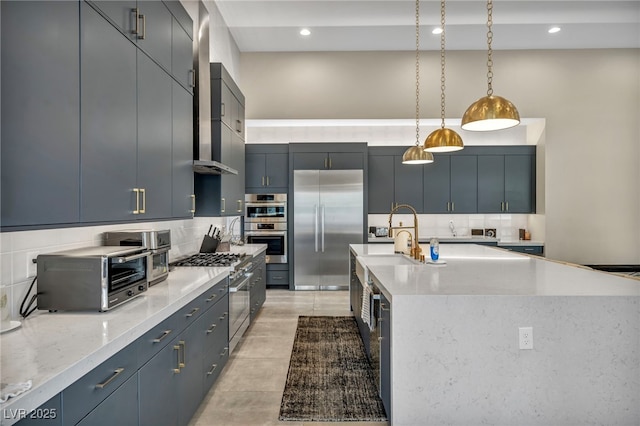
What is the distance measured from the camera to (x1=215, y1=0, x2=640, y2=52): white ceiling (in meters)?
4.56

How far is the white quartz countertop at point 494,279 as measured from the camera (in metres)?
1.89

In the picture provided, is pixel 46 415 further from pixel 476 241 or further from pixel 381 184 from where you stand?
pixel 476 241

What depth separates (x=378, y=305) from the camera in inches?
93.0

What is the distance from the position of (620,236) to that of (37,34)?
7481 mm

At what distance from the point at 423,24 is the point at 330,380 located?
4858 mm

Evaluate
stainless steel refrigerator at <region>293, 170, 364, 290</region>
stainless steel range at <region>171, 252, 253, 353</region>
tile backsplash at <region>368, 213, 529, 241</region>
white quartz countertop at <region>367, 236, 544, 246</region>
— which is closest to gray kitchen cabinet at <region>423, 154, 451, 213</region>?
tile backsplash at <region>368, 213, 529, 241</region>

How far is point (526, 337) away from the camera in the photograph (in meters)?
1.81

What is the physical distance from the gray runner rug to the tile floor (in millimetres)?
68

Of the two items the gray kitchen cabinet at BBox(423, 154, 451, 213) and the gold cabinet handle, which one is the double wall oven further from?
the gold cabinet handle

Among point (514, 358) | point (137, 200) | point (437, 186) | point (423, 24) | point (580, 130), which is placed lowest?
point (514, 358)

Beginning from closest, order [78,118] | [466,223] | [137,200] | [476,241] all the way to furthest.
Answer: [78,118] → [137,200] → [476,241] → [466,223]

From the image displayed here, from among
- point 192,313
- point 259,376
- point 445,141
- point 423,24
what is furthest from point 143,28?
point 423,24

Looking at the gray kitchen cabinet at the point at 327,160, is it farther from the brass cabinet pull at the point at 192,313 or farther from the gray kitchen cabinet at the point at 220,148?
the brass cabinet pull at the point at 192,313

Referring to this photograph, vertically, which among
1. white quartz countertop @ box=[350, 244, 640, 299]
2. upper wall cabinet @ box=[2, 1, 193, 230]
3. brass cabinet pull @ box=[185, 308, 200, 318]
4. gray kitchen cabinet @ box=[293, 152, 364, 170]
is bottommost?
brass cabinet pull @ box=[185, 308, 200, 318]
